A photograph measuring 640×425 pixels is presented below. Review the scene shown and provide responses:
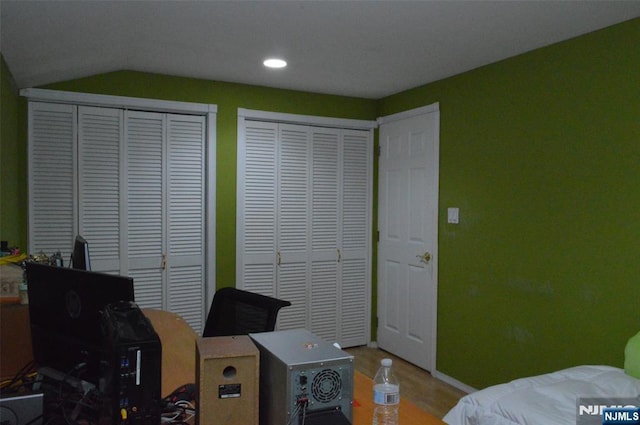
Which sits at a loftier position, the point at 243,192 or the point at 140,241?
the point at 243,192

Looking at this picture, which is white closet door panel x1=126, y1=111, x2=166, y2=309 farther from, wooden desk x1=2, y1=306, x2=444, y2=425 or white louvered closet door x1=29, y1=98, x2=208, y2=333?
wooden desk x1=2, y1=306, x2=444, y2=425

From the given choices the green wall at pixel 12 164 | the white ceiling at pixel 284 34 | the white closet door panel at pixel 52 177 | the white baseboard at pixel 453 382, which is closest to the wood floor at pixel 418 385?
the white baseboard at pixel 453 382

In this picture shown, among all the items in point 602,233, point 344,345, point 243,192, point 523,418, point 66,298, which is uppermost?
point 243,192

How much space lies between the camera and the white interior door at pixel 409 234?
4.13 metres

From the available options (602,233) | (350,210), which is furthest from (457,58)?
(350,210)

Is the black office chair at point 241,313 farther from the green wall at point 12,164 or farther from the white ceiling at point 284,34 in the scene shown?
the white ceiling at point 284,34

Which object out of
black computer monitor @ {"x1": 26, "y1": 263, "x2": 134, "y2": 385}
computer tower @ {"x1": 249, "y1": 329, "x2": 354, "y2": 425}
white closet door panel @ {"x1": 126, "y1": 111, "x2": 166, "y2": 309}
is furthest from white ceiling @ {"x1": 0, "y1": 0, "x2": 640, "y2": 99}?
Answer: computer tower @ {"x1": 249, "y1": 329, "x2": 354, "y2": 425}

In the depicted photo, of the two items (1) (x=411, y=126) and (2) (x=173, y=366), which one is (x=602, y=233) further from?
(2) (x=173, y=366)

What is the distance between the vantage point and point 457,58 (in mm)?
3404

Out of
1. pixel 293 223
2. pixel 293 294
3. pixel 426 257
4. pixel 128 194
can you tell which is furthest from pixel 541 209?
pixel 128 194

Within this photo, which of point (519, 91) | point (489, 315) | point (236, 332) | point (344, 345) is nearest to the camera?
point (236, 332)

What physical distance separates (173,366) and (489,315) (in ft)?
7.85

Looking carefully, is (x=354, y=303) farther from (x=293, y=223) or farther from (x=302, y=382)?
(x=302, y=382)
